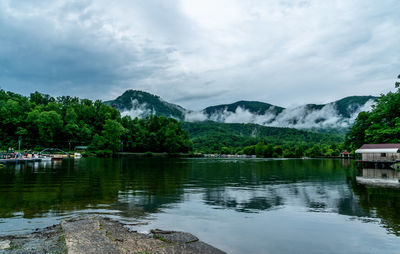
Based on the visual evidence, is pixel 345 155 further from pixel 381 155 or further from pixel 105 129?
pixel 105 129

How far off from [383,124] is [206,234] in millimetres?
74853

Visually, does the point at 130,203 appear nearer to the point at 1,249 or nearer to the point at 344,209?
the point at 1,249

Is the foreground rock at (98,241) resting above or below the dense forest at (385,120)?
below

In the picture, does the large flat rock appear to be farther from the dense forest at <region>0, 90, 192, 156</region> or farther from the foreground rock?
the dense forest at <region>0, 90, 192, 156</region>

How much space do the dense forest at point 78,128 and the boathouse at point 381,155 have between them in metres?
100

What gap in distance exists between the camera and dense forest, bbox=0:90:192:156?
407ft

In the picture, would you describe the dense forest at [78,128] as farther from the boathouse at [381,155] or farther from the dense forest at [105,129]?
the boathouse at [381,155]

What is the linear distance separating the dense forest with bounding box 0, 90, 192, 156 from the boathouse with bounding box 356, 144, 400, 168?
329 ft

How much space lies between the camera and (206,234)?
36.5 feet

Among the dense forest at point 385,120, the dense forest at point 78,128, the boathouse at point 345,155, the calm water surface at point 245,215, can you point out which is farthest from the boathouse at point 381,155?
the dense forest at point 78,128

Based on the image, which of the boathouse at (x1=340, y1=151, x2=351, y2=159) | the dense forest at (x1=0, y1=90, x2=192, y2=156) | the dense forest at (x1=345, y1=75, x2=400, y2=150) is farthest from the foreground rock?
the boathouse at (x1=340, y1=151, x2=351, y2=159)

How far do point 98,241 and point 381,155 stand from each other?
225ft

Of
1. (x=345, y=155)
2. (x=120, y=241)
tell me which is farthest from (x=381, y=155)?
(x=345, y=155)

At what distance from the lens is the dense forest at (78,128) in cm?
12394
